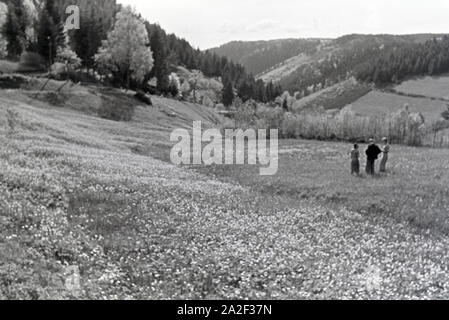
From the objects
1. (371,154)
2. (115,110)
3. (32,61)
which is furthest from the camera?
(32,61)

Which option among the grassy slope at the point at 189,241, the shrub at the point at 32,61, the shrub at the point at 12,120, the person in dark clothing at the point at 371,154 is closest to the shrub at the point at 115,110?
the shrub at the point at 12,120

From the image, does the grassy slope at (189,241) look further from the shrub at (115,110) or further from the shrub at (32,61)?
the shrub at (32,61)

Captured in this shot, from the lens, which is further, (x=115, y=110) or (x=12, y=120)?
(x=115, y=110)

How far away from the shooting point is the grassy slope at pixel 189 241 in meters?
12.3

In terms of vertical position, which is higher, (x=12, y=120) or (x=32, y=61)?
(x=32, y=61)

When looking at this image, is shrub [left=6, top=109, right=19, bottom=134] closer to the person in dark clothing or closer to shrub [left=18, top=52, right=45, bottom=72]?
the person in dark clothing

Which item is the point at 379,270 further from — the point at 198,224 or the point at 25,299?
the point at 25,299

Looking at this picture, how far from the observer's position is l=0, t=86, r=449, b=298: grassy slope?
12.3m

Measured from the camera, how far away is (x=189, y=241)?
1630 cm

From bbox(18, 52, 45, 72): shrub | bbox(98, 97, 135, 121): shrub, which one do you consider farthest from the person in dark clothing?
Result: bbox(18, 52, 45, 72): shrub

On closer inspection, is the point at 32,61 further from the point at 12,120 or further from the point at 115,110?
the point at 12,120

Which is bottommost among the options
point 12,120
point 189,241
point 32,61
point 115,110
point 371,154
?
point 189,241

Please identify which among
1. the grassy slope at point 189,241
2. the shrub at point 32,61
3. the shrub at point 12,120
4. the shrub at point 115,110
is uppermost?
the shrub at point 32,61

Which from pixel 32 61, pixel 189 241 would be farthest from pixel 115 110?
pixel 189 241
